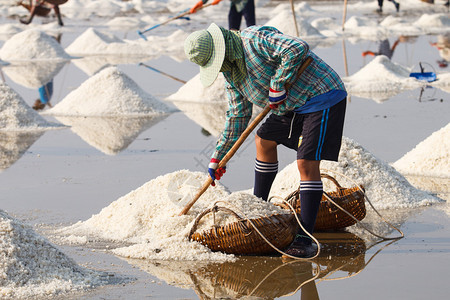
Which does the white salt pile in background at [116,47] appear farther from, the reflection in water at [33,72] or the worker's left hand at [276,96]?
the worker's left hand at [276,96]

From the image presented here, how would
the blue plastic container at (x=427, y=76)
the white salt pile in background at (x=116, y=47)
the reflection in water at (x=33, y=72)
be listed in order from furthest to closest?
the white salt pile in background at (x=116, y=47), the reflection in water at (x=33, y=72), the blue plastic container at (x=427, y=76)

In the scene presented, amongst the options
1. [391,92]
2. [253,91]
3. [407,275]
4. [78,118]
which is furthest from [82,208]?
[391,92]

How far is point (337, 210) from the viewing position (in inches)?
176

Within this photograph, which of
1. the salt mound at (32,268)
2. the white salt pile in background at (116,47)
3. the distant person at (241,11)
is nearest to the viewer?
the salt mound at (32,268)

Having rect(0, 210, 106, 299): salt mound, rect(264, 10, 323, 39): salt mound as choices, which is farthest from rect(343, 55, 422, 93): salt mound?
rect(0, 210, 106, 299): salt mound

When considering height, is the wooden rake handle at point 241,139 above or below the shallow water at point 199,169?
above

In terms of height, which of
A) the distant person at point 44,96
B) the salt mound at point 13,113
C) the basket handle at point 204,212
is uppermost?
the basket handle at point 204,212

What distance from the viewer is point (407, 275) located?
381 cm

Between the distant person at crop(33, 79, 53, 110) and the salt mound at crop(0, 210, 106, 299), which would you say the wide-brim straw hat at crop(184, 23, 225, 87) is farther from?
the distant person at crop(33, 79, 53, 110)

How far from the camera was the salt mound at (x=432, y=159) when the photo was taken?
19.0 feet

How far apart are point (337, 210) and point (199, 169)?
1.95 meters

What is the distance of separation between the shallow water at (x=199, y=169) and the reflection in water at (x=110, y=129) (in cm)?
2

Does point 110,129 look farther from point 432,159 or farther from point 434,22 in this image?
point 434,22

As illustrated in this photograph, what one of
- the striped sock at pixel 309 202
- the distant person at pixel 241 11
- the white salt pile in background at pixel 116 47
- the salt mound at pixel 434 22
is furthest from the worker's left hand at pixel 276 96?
the salt mound at pixel 434 22
